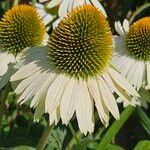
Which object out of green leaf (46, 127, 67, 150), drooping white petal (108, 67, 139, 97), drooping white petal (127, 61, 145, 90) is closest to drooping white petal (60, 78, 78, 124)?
drooping white petal (108, 67, 139, 97)

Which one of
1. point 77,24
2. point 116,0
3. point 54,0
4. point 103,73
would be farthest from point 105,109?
point 116,0

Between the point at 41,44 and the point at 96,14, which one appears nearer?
the point at 96,14

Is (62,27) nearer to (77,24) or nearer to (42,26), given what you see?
Result: (77,24)

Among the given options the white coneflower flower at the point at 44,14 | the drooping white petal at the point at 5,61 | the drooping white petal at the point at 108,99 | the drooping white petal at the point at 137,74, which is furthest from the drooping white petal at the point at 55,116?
the white coneflower flower at the point at 44,14

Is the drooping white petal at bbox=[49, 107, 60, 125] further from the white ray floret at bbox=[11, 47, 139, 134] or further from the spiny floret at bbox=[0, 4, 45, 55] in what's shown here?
the spiny floret at bbox=[0, 4, 45, 55]

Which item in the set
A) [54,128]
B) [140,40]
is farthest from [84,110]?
[140,40]

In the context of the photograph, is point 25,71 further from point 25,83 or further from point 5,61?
point 5,61
